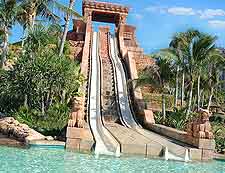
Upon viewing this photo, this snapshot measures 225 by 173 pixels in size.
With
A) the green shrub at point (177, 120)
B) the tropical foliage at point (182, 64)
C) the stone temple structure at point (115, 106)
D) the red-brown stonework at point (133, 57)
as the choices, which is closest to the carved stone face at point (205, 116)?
the stone temple structure at point (115, 106)

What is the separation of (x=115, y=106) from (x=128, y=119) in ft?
4.88

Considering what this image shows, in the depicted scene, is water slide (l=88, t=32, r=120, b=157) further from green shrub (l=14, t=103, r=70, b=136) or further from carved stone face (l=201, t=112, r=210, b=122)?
carved stone face (l=201, t=112, r=210, b=122)

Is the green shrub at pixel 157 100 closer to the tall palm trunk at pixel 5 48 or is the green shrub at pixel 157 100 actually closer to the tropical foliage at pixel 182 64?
the tropical foliage at pixel 182 64

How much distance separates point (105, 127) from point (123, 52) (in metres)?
13.7

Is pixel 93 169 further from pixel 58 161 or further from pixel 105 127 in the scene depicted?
pixel 105 127

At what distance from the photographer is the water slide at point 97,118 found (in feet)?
44.1

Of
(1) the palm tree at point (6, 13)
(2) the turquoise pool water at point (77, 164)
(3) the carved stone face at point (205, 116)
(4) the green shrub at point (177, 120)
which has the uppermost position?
(1) the palm tree at point (6, 13)

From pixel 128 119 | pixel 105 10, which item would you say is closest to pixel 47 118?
pixel 128 119

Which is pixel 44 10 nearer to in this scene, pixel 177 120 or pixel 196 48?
pixel 196 48

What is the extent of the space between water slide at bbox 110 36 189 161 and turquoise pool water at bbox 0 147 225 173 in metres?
0.81

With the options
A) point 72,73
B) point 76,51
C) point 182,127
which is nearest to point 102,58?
point 76,51

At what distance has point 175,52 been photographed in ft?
63.0

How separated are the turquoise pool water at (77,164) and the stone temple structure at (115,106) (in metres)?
0.90

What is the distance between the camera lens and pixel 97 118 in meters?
18.6
